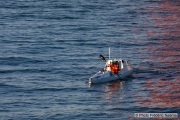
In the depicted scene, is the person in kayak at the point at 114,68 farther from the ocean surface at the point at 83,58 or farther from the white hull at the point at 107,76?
the ocean surface at the point at 83,58

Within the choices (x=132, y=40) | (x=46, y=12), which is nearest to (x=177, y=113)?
(x=132, y=40)

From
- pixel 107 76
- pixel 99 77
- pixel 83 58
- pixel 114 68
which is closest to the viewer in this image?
pixel 99 77

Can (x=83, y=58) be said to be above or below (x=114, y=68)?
above

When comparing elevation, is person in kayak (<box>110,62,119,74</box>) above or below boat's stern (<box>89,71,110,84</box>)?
above

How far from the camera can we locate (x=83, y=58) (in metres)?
134

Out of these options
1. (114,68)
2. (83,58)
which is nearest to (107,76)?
(114,68)

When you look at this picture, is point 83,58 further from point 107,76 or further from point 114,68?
point 107,76

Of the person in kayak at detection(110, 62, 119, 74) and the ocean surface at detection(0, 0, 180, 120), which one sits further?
the person in kayak at detection(110, 62, 119, 74)

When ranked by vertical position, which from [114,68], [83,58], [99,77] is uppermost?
[83,58]

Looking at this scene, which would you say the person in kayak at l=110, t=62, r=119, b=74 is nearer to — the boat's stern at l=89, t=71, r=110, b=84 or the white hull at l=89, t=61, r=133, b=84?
the white hull at l=89, t=61, r=133, b=84

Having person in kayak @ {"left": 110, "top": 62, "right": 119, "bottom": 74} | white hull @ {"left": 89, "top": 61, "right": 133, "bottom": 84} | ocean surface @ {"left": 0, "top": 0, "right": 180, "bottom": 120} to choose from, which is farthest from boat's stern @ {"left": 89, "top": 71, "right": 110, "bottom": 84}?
person in kayak @ {"left": 110, "top": 62, "right": 119, "bottom": 74}

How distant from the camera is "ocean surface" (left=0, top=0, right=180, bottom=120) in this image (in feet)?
343

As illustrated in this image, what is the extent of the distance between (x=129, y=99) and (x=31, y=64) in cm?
2576

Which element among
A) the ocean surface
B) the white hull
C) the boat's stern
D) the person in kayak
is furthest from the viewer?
the person in kayak
